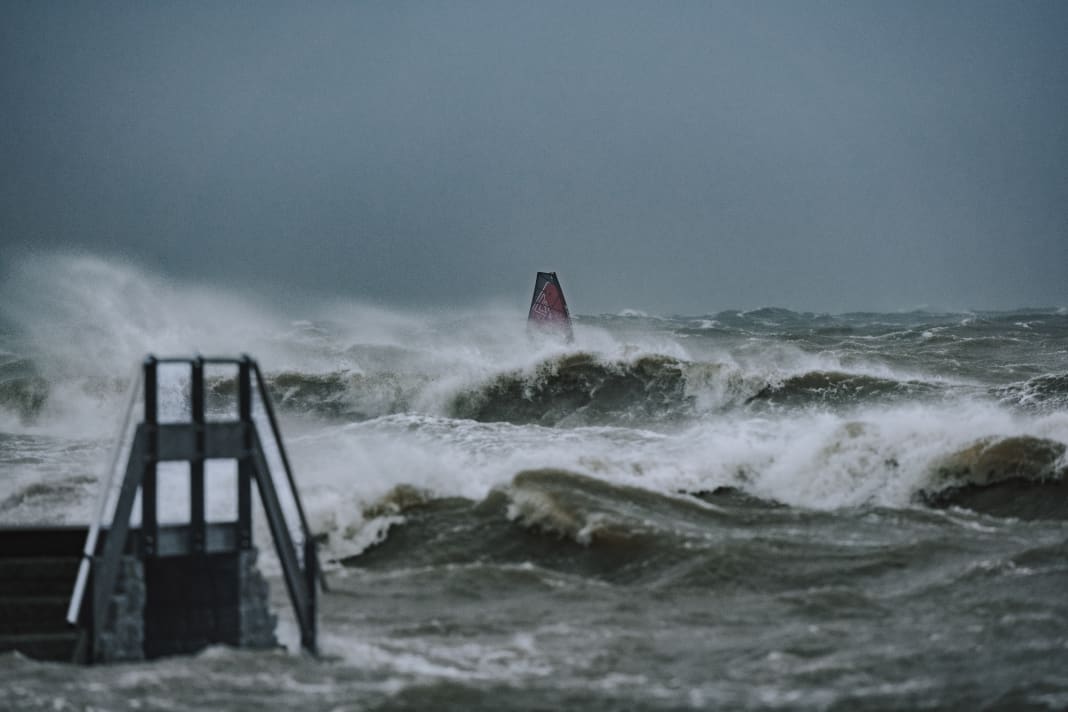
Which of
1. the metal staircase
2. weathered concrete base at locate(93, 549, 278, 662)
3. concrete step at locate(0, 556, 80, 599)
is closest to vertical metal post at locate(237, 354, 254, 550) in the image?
the metal staircase

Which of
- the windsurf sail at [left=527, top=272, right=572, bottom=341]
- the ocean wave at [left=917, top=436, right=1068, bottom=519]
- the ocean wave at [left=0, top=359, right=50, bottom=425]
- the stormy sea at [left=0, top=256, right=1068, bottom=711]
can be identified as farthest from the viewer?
the windsurf sail at [left=527, top=272, right=572, bottom=341]

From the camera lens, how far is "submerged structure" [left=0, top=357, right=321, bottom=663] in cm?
675

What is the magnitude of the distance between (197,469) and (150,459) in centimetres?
26

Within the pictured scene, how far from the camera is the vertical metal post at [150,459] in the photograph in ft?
22.1

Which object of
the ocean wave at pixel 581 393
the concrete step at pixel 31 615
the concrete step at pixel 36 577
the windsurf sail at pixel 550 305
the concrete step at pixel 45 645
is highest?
the windsurf sail at pixel 550 305

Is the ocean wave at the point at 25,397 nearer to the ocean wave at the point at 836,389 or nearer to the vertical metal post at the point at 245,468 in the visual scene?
the ocean wave at the point at 836,389

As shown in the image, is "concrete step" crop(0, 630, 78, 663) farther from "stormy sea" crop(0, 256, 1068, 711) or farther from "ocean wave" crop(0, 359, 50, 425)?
"ocean wave" crop(0, 359, 50, 425)

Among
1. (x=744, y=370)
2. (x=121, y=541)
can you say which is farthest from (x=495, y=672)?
(x=744, y=370)

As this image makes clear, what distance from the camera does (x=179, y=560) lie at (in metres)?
6.97

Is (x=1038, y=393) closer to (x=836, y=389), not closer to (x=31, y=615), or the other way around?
(x=836, y=389)

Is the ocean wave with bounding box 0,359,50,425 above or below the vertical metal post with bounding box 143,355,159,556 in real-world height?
below

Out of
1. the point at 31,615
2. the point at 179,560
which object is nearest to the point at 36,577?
the point at 31,615

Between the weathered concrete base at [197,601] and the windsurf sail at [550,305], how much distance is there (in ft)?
69.1

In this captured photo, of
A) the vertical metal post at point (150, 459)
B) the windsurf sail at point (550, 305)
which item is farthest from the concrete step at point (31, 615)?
the windsurf sail at point (550, 305)
